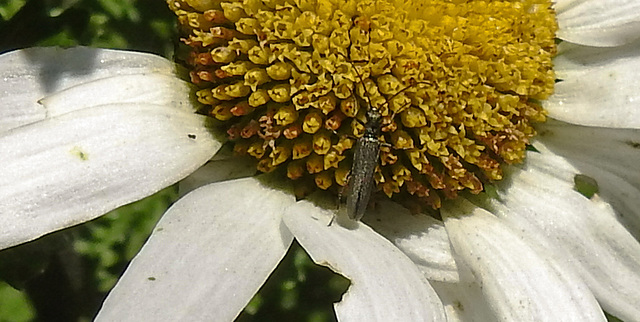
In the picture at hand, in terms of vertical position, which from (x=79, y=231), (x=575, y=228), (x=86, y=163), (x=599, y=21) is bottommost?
(x=79, y=231)

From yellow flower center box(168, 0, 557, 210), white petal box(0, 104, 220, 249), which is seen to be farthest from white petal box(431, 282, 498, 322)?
white petal box(0, 104, 220, 249)

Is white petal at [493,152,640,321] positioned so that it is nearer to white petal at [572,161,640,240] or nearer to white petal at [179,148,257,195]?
white petal at [572,161,640,240]

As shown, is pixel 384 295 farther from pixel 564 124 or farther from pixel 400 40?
pixel 564 124

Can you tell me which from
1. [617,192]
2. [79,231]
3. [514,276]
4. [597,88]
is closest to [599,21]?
[597,88]

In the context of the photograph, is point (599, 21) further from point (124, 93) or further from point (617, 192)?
point (124, 93)

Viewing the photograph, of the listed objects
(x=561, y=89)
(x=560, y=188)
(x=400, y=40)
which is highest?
(x=400, y=40)

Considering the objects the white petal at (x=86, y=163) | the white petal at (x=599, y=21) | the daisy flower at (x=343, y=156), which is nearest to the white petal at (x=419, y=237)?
the daisy flower at (x=343, y=156)

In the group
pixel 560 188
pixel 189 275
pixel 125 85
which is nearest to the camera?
pixel 189 275

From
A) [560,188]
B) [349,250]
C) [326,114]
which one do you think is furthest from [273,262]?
[560,188]
